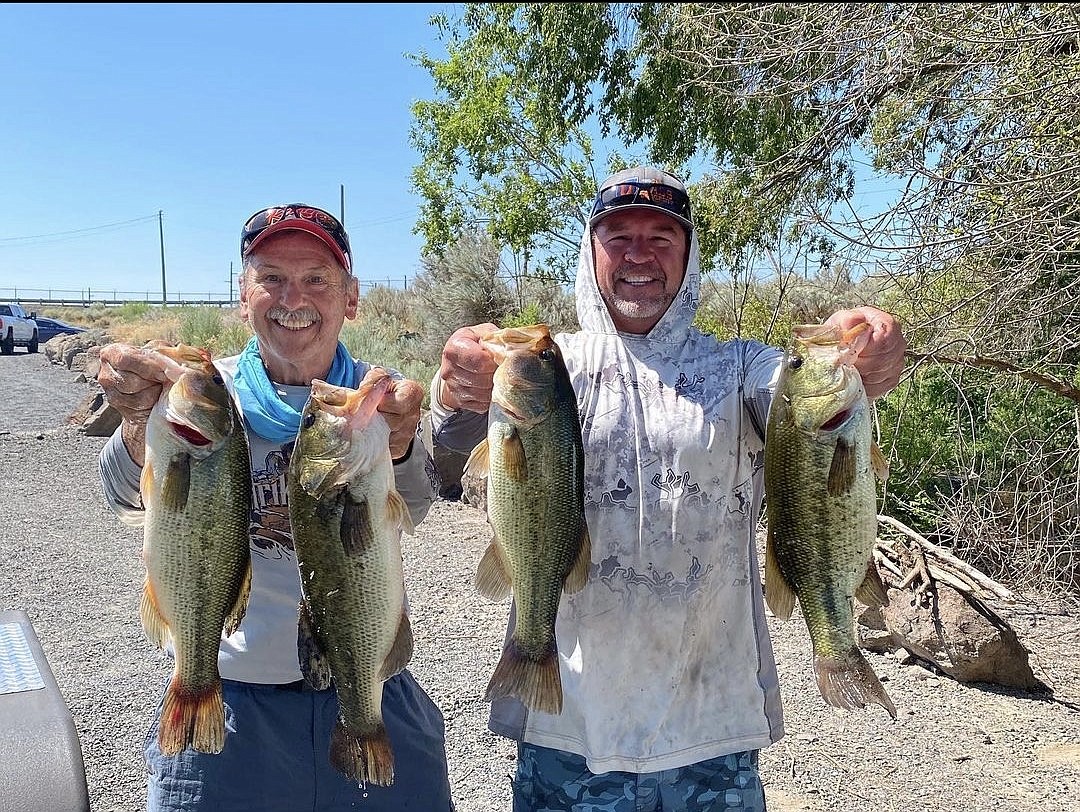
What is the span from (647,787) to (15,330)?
3652 centimetres

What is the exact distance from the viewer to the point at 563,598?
2.65 meters

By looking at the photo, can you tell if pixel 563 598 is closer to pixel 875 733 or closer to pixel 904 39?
pixel 875 733

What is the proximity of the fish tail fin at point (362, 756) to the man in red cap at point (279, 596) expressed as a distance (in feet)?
0.85

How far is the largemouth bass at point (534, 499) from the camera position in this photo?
2.43 metres

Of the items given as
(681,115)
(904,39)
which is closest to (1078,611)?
(904,39)

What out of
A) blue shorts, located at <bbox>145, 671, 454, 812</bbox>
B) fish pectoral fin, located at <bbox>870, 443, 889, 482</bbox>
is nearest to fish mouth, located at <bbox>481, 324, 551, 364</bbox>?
fish pectoral fin, located at <bbox>870, 443, 889, 482</bbox>

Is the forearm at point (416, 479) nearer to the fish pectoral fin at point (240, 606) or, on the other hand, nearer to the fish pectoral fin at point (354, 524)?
the fish pectoral fin at point (354, 524)

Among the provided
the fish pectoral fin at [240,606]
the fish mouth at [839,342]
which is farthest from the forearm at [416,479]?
the fish mouth at [839,342]

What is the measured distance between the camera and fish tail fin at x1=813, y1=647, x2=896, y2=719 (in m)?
2.48

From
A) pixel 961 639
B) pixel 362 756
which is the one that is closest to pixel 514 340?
pixel 362 756

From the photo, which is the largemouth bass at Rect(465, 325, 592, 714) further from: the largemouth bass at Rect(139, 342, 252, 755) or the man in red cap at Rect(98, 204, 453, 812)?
the largemouth bass at Rect(139, 342, 252, 755)

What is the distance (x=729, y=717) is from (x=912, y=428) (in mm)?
5894

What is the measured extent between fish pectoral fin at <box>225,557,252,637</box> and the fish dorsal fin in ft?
1.25

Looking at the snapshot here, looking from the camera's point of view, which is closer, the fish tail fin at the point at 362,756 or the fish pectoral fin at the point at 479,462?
the fish tail fin at the point at 362,756
